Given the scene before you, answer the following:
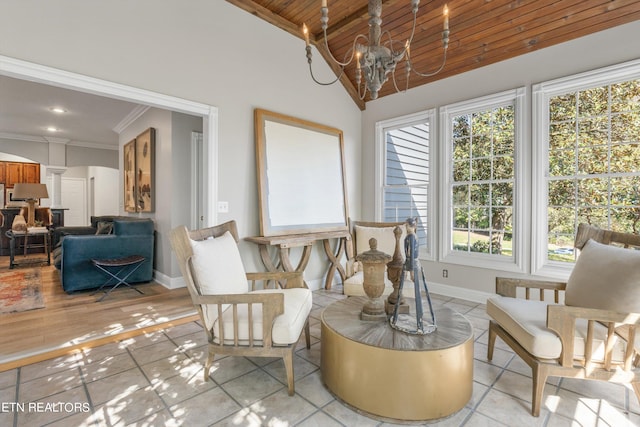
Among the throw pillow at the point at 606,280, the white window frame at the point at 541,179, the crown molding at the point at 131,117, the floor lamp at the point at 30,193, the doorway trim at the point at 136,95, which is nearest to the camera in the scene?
the throw pillow at the point at 606,280

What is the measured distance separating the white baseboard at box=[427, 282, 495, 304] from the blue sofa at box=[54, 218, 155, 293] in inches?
158

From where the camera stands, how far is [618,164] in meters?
2.84

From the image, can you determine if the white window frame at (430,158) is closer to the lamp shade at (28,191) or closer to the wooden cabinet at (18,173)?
the lamp shade at (28,191)

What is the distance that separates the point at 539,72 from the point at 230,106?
3318mm

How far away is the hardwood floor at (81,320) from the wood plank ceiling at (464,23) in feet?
11.4

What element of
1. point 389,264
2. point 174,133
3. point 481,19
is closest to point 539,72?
point 481,19

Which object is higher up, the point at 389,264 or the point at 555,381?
the point at 389,264

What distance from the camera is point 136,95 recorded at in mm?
2574

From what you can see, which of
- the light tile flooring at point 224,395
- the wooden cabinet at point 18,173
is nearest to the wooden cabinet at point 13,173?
the wooden cabinet at point 18,173

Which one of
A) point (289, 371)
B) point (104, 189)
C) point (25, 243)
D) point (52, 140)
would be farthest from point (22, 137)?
point (289, 371)

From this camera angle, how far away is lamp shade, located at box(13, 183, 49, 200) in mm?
5684

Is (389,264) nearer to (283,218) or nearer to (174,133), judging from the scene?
(283,218)

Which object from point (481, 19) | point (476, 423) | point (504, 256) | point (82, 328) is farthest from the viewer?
point (504, 256)

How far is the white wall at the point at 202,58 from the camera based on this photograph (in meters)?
2.22
